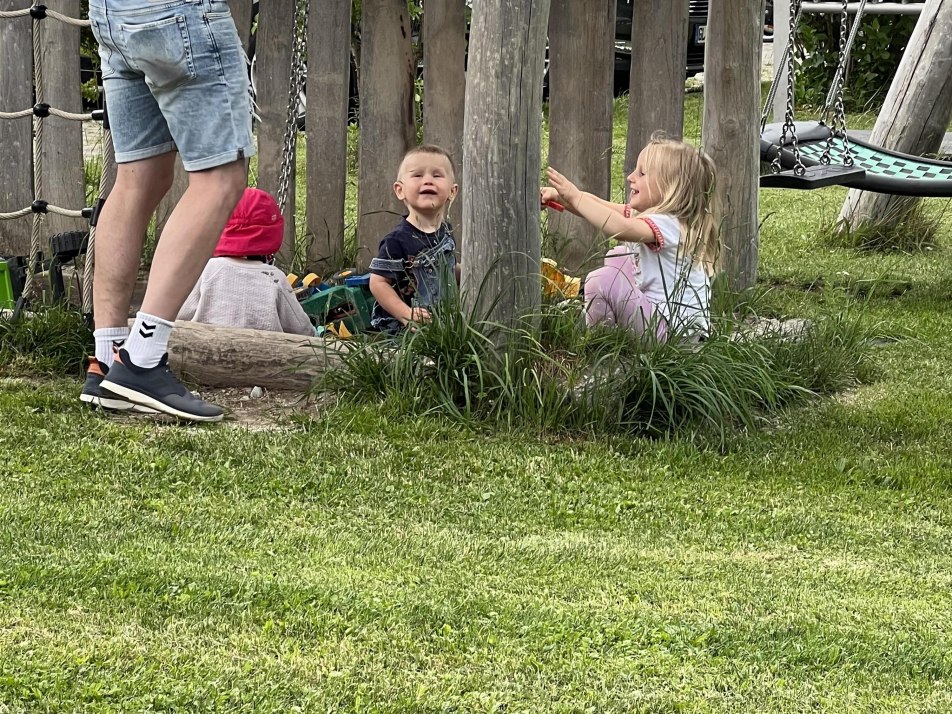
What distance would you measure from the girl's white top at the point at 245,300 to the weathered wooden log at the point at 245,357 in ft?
0.74

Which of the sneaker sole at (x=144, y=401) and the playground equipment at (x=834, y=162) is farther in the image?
the playground equipment at (x=834, y=162)

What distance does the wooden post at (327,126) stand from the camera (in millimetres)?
5645

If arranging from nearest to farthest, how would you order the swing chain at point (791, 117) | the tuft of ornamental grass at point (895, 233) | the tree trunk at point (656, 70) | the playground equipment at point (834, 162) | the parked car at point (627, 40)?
1. the swing chain at point (791, 117)
2. the tree trunk at point (656, 70)
3. the playground equipment at point (834, 162)
4. the tuft of ornamental grass at point (895, 233)
5. the parked car at point (627, 40)

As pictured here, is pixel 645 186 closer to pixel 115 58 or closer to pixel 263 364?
pixel 263 364

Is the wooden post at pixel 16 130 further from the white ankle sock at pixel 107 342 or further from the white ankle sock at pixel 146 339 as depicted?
the white ankle sock at pixel 146 339

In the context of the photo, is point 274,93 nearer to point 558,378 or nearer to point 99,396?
point 99,396

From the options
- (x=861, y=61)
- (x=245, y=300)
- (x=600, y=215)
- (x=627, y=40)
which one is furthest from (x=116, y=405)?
(x=627, y=40)

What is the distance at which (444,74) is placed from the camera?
18.5 feet

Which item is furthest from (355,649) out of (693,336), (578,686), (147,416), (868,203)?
(868,203)

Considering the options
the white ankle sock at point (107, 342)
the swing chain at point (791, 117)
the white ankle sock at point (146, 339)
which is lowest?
the white ankle sock at point (107, 342)

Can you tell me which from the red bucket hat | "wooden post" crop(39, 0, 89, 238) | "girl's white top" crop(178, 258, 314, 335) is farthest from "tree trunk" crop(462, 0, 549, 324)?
"wooden post" crop(39, 0, 89, 238)

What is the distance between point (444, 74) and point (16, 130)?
1719mm

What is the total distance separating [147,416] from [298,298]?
4.65 feet

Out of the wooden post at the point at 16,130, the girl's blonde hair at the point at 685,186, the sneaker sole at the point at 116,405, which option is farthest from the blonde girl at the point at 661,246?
the wooden post at the point at 16,130
